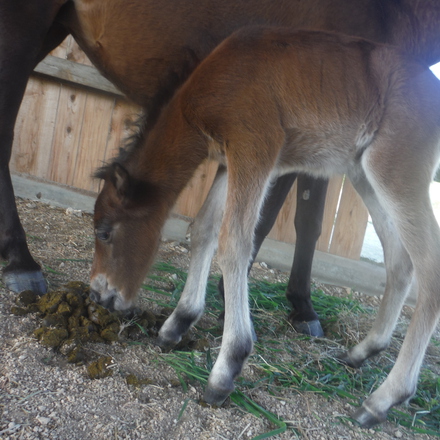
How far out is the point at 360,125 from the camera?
8.67 feet

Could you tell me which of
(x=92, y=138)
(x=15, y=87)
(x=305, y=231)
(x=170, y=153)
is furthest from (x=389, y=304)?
(x=92, y=138)

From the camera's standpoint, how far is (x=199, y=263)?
9.96ft

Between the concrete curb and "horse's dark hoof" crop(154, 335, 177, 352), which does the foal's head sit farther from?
the concrete curb

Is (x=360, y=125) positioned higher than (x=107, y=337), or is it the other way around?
(x=360, y=125)

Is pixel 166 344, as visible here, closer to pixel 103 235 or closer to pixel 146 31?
pixel 103 235

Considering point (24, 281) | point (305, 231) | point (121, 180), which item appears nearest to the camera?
point (121, 180)

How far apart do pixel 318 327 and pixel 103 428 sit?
6.63 ft

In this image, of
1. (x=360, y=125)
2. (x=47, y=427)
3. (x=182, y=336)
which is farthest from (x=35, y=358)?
(x=360, y=125)

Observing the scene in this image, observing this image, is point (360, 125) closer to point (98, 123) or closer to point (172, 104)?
point (172, 104)

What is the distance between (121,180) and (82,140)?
9.56 ft

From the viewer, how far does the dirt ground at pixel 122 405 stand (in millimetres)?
1943

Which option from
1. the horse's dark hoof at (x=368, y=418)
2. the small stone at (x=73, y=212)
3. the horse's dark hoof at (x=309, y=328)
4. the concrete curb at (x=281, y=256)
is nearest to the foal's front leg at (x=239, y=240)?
the horse's dark hoof at (x=368, y=418)

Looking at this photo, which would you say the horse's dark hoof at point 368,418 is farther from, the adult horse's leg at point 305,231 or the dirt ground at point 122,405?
the adult horse's leg at point 305,231

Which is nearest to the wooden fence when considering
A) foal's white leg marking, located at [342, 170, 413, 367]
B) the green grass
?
the green grass
